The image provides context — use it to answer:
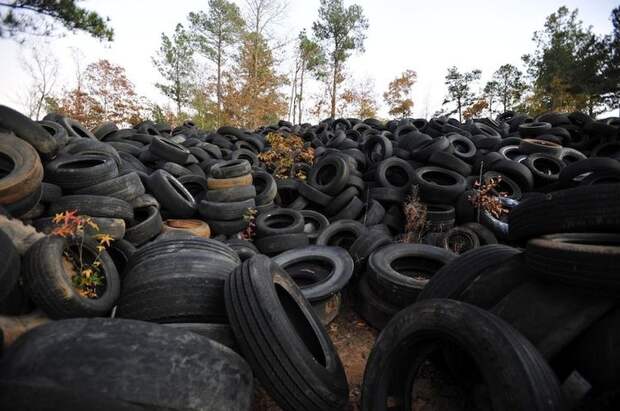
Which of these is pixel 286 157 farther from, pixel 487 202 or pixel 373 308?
pixel 373 308

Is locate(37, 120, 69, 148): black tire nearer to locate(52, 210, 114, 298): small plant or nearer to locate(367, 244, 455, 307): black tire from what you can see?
locate(52, 210, 114, 298): small plant

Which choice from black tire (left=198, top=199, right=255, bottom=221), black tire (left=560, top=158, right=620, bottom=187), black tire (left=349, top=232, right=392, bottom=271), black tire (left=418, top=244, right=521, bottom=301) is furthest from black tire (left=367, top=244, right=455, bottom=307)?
black tire (left=560, top=158, right=620, bottom=187)

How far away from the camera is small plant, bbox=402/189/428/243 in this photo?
20.8 ft

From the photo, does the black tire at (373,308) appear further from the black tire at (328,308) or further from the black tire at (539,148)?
the black tire at (539,148)

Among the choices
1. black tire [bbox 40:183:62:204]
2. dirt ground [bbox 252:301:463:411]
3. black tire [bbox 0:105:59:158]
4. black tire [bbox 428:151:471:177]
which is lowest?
dirt ground [bbox 252:301:463:411]

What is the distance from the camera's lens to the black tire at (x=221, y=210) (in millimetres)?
6172

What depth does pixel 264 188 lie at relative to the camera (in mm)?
7539

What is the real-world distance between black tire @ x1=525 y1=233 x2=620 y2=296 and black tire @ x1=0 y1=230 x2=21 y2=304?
13.1ft

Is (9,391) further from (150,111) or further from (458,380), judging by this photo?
(150,111)

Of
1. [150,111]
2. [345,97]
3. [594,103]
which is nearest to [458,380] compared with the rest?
[150,111]

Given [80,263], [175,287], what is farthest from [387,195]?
[80,263]

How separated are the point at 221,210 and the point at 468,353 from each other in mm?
5042

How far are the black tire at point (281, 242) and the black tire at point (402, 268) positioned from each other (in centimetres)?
158

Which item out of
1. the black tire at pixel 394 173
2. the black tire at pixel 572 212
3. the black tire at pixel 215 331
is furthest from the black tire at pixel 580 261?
the black tire at pixel 394 173
